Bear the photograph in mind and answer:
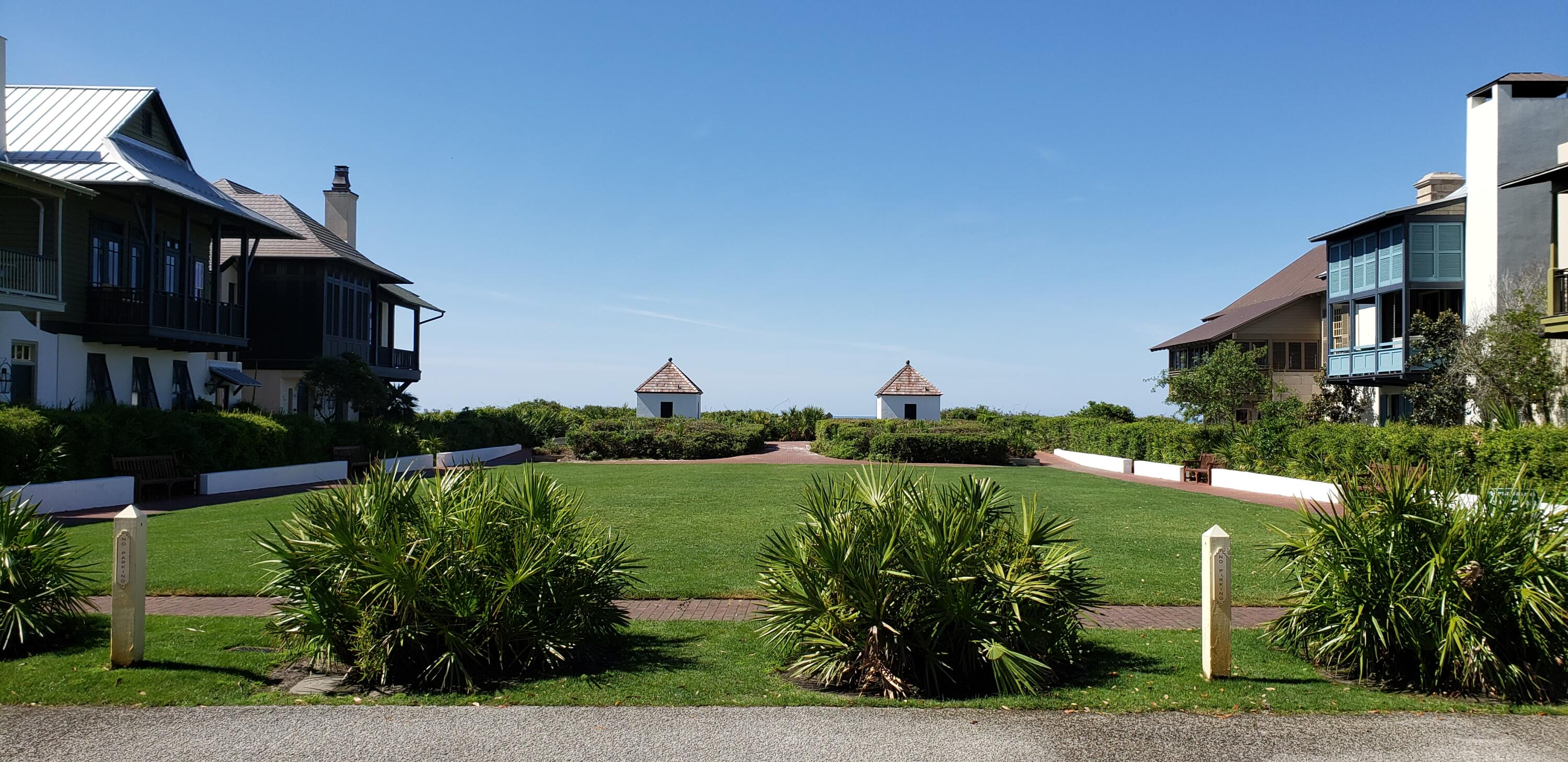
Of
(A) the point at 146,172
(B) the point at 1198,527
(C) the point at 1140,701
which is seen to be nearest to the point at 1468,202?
(B) the point at 1198,527

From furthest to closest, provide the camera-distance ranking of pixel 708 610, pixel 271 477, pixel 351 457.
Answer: pixel 351 457, pixel 271 477, pixel 708 610

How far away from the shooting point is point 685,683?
6.44 m

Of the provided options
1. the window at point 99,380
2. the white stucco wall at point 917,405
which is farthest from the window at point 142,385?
the white stucco wall at point 917,405

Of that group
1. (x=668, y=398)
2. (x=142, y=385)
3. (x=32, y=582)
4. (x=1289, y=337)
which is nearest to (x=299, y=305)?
(x=142, y=385)

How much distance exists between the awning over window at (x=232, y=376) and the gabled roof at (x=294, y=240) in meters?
3.78

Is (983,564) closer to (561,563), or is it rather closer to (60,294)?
(561,563)

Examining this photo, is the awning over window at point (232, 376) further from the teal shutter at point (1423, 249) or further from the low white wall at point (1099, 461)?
the teal shutter at point (1423, 249)

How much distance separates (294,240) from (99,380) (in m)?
9.50

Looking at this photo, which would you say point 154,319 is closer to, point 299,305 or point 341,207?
point 299,305

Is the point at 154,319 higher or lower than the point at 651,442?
higher

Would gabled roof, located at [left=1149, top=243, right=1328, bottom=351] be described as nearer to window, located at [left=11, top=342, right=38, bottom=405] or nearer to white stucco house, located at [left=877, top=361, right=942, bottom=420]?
white stucco house, located at [left=877, top=361, right=942, bottom=420]

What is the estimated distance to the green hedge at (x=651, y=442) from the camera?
1357 inches

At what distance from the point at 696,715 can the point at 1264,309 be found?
129ft

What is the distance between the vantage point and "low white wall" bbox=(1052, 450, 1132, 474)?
2992cm
